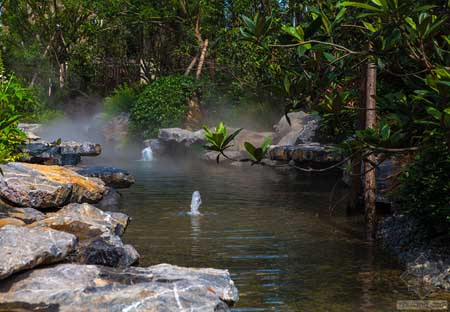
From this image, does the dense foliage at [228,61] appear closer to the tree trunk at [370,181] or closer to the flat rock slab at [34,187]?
the tree trunk at [370,181]

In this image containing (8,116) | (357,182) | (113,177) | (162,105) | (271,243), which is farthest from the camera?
(162,105)

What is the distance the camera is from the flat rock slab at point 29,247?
7070 millimetres

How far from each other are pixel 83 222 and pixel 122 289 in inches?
125

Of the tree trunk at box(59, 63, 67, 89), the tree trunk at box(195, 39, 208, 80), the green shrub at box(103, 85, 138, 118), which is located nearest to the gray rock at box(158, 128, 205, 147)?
the tree trunk at box(195, 39, 208, 80)

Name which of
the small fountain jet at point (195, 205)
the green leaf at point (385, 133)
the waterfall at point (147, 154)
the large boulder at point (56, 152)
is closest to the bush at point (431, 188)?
the green leaf at point (385, 133)

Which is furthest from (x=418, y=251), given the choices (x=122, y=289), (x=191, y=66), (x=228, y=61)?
(x=191, y=66)

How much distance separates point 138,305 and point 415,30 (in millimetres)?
3332

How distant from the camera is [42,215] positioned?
10.5 meters

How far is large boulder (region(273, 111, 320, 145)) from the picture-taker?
2176 centimetres

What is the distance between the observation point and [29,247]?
24.1ft

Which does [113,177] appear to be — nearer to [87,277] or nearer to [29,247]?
[29,247]

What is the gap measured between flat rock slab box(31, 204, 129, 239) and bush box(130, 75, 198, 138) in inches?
805

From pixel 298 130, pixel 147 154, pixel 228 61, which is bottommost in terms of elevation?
pixel 147 154

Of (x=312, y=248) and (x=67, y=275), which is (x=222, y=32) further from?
(x=67, y=275)
